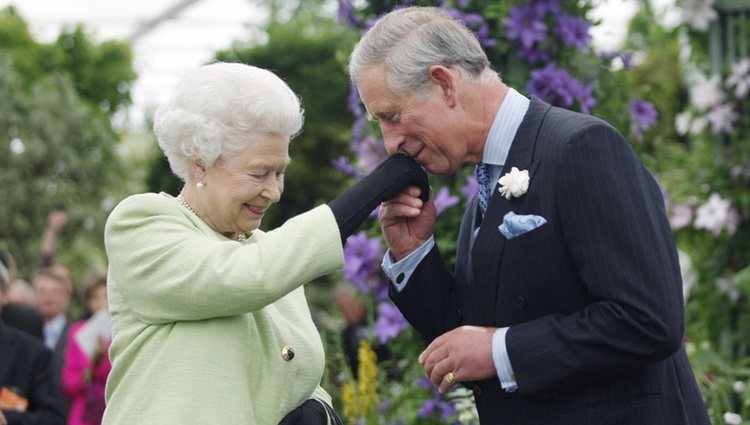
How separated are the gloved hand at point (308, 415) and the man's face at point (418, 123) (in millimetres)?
604

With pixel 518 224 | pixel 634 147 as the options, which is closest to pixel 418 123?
pixel 518 224

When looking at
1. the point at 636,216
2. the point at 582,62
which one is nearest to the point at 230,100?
the point at 636,216

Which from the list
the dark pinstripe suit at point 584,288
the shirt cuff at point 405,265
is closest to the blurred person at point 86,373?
the shirt cuff at point 405,265

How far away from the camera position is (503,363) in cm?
232

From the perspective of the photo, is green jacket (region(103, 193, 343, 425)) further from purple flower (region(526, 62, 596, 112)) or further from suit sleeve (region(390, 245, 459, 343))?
purple flower (region(526, 62, 596, 112))

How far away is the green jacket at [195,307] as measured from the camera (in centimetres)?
224

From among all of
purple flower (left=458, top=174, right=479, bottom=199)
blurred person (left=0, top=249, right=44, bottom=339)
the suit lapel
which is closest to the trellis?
purple flower (left=458, top=174, right=479, bottom=199)

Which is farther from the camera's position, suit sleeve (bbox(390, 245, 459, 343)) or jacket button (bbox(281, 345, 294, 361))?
suit sleeve (bbox(390, 245, 459, 343))

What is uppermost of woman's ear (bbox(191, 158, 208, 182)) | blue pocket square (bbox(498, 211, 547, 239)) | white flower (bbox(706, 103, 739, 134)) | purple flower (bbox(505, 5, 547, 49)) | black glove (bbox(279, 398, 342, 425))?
woman's ear (bbox(191, 158, 208, 182))

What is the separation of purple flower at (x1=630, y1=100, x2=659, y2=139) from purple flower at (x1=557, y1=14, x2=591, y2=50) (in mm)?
423

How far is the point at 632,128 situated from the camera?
4453mm

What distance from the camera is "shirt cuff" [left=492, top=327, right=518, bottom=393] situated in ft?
7.59

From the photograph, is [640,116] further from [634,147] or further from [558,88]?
[558,88]

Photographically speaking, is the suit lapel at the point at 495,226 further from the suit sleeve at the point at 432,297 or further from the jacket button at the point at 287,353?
the jacket button at the point at 287,353
